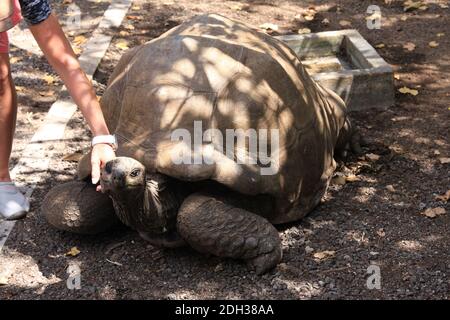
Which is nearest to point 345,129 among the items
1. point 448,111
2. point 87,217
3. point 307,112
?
point 307,112

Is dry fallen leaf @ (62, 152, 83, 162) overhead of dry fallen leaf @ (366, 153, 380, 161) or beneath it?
beneath

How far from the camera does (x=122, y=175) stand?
3.45m

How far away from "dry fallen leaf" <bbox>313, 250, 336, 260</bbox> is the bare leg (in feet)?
6.13

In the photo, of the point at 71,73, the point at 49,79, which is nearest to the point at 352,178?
the point at 71,73

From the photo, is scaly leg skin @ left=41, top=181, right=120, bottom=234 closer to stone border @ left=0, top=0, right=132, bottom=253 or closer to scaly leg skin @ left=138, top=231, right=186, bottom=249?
scaly leg skin @ left=138, top=231, right=186, bottom=249

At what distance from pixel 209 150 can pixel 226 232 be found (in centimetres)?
45

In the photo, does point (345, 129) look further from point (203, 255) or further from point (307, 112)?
point (203, 255)

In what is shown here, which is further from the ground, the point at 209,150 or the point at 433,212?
the point at 209,150

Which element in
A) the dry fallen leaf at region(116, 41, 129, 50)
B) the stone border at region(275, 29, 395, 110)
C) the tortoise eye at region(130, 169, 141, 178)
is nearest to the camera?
the tortoise eye at region(130, 169, 141, 178)

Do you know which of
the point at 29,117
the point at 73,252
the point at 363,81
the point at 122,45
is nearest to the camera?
the point at 73,252

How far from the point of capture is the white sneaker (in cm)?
405

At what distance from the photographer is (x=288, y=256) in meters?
4.03

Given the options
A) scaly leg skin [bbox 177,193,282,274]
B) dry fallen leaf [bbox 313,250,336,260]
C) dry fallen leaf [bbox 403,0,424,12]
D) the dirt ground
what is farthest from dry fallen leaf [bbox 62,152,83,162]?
dry fallen leaf [bbox 403,0,424,12]

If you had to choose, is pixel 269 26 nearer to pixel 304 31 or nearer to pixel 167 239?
pixel 304 31
